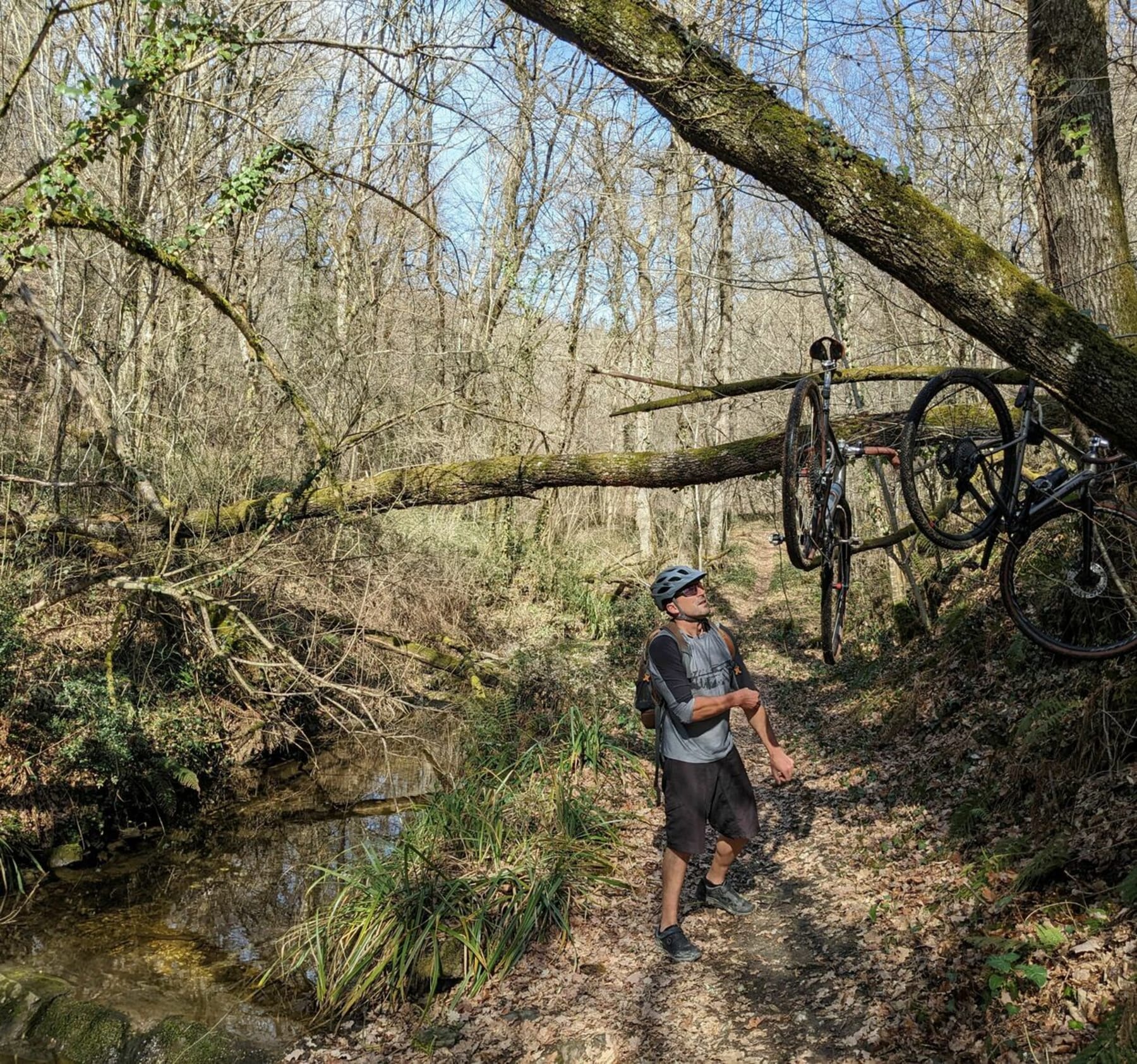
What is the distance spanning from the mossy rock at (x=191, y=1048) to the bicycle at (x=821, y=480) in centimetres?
472

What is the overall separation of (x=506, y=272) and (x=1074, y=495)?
1486cm

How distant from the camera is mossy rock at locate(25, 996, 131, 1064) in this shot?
5.74 meters

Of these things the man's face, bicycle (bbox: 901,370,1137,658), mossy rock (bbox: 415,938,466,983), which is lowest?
mossy rock (bbox: 415,938,466,983)

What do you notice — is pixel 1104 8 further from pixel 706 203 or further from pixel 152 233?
pixel 706 203

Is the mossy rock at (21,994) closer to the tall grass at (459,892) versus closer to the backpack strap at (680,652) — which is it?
the tall grass at (459,892)

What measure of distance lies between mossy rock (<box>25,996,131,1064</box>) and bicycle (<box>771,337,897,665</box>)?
5.50m

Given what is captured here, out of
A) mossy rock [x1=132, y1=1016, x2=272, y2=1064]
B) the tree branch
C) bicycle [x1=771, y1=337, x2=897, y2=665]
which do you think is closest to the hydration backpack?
bicycle [x1=771, y1=337, x2=897, y2=665]

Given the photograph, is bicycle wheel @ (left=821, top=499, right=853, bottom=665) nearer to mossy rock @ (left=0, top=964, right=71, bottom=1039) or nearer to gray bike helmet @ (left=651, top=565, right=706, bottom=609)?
gray bike helmet @ (left=651, top=565, right=706, bottom=609)

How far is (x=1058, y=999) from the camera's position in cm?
396

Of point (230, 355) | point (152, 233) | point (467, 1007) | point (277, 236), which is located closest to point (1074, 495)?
point (467, 1007)

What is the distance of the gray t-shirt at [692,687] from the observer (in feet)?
17.5

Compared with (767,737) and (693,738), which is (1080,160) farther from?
(693,738)

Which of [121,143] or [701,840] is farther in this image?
[121,143]

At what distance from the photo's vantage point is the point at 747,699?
504 centimetres
